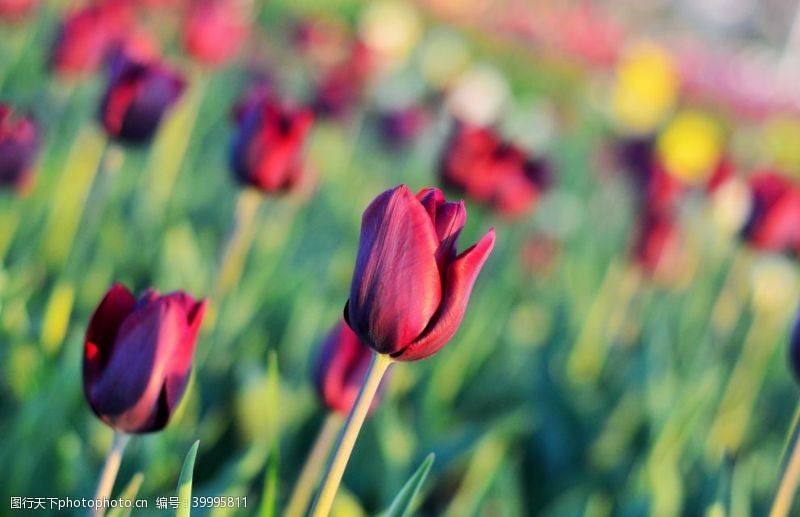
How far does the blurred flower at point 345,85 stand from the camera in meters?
2.79

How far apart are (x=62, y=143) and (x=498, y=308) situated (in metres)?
1.43

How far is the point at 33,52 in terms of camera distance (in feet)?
10.2

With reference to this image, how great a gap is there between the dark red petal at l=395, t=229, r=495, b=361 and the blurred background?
17 centimetres

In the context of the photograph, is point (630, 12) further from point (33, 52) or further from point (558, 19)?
point (33, 52)

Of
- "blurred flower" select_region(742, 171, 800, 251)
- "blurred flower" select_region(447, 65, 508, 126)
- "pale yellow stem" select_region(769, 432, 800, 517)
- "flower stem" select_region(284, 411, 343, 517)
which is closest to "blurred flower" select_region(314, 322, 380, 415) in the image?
"flower stem" select_region(284, 411, 343, 517)

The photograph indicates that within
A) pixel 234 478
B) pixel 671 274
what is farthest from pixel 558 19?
pixel 234 478

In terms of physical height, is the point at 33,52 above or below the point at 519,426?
above

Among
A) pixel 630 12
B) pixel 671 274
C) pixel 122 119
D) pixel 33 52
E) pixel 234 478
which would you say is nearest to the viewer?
pixel 234 478

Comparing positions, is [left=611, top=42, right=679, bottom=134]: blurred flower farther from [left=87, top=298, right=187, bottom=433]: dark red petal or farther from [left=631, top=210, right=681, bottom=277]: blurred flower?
[left=87, top=298, right=187, bottom=433]: dark red petal

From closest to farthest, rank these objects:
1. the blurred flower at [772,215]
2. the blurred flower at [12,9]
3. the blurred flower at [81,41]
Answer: the blurred flower at [81,41] < the blurred flower at [772,215] < the blurred flower at [12,9]

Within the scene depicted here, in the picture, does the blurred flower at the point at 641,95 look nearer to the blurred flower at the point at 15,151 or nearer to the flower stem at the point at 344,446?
the blurred flower at the point at 15,151

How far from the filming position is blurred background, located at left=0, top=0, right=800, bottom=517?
4.46 feet

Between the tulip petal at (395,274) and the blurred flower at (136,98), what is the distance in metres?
0.81

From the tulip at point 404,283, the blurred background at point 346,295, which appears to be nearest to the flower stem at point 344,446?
the tulip at point 404,283
